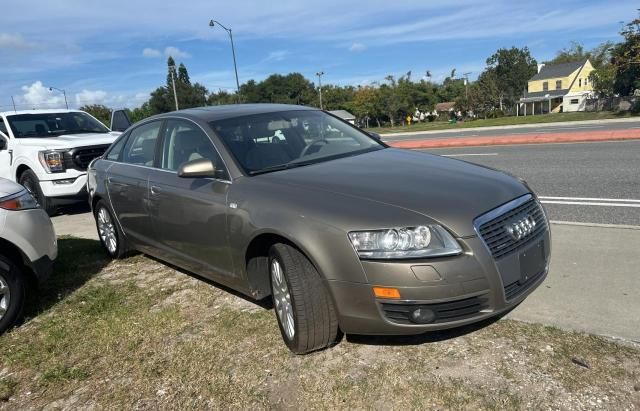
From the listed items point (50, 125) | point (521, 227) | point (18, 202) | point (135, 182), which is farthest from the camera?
point (50, 125)

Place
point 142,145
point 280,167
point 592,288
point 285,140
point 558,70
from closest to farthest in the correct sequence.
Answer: point 280,167
point 592,288
point 285,140
point 142,145
point 558,70

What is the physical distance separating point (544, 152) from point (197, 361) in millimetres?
11366

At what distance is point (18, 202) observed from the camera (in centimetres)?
421

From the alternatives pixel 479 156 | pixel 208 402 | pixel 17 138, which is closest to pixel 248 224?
pixel 208 402

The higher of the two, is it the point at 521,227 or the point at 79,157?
the point at 79,157

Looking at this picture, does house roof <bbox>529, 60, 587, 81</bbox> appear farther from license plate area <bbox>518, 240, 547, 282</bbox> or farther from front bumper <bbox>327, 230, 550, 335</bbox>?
front bumper <bbox>327, 230, 550, 335</bbox>

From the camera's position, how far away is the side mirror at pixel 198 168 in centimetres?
359

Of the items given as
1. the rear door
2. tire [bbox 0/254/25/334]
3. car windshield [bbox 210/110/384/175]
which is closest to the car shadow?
tire [bbox 0/254/25/334]

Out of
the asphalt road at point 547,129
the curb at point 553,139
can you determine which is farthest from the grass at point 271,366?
the asphalt road at point 547,129

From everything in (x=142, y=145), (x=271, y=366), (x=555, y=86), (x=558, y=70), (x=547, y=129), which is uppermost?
(x=558, y=70)

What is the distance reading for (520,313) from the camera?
11.6ft

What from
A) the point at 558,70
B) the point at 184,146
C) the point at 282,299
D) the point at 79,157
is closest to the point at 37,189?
the point at 79,157

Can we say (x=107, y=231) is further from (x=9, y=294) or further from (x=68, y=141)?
(x=68, y=141)

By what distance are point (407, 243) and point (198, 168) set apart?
1.66 meters
